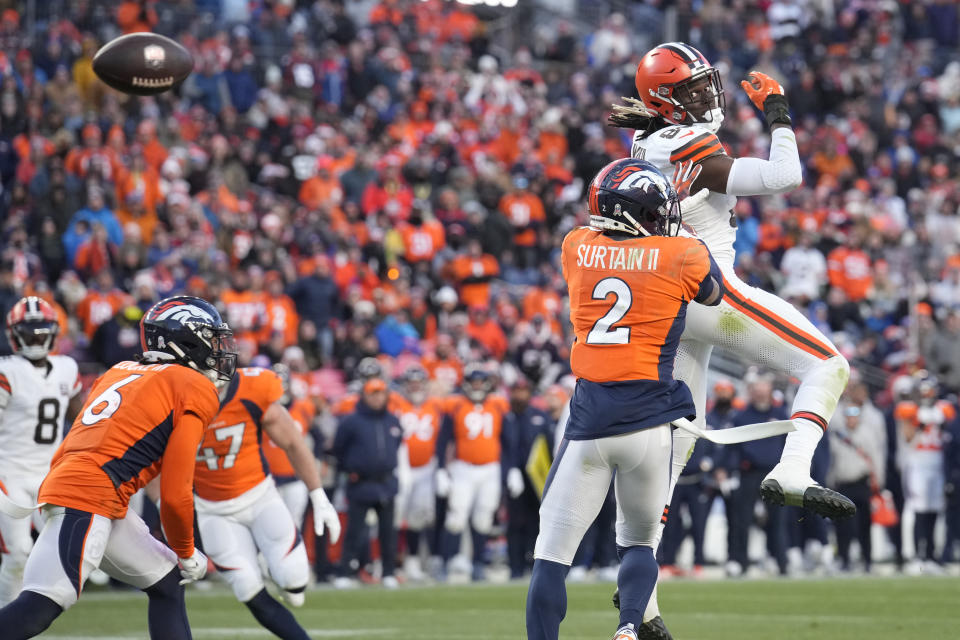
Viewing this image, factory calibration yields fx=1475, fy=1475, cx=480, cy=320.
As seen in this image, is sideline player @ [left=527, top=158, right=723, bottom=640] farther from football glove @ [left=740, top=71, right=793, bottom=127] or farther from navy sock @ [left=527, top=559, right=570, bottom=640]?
football glove @ [left=740, top=71, right=793, bottom=127]

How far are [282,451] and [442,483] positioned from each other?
7.07ft

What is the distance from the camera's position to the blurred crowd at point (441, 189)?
14680 millimetres

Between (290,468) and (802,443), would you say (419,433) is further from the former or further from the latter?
(802,443)

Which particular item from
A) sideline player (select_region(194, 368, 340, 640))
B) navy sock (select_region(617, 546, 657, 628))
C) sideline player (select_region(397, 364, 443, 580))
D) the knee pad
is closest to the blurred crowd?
sideline player (select_region(397, 364, 443, 580))

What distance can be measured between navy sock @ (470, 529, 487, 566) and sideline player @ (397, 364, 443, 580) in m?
0.48

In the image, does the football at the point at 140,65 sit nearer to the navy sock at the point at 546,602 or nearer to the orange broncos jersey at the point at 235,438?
the orange broncos jersey at the point at 235,438

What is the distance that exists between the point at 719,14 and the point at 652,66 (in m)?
17.6

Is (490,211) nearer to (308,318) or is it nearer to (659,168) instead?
(308,318)

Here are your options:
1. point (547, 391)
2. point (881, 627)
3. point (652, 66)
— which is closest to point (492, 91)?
point (547, 391)

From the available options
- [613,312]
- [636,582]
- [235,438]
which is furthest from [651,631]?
[235,438]

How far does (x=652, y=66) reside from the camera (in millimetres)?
6301

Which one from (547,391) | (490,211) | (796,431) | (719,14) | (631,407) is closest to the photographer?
(631,407)

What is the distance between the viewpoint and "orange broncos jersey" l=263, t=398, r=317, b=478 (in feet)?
42.3

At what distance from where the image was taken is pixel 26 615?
531 centimetres
